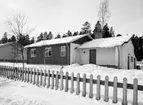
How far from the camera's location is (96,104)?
4207 mm

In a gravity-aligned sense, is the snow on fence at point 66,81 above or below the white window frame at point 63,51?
below

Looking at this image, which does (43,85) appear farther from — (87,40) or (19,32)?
(87,40)

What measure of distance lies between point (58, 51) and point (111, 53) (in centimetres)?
810

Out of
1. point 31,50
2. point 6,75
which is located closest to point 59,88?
point 6,75

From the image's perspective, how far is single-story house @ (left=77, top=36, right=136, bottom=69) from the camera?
1633 cm

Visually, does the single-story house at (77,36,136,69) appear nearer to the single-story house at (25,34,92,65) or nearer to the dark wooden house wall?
the single-story house at (25,34,92,65)

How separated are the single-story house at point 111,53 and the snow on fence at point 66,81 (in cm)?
929

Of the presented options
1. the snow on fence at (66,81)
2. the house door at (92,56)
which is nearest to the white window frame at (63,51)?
the house door at (92,56)

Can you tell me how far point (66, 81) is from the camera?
5.56 metres

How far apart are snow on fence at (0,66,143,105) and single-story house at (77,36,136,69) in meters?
9.29

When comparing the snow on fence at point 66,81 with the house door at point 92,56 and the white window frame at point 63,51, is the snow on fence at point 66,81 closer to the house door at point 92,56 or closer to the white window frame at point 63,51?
the house door at point 92,56

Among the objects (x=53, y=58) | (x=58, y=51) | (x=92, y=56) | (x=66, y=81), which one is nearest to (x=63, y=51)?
(x=58, y=51)

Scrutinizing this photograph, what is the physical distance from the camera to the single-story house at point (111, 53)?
16328mm

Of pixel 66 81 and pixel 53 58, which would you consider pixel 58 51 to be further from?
pixel 66 81
